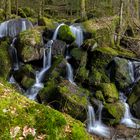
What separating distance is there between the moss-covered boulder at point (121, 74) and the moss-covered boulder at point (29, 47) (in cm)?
393

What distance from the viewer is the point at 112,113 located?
12.5m

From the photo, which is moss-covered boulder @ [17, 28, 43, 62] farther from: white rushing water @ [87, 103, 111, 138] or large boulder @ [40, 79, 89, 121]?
white rushing water @ [87, 103, 111, 138]

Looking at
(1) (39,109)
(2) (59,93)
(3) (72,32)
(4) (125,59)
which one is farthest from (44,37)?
(1) (39,109)

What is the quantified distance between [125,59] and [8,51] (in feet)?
20.7

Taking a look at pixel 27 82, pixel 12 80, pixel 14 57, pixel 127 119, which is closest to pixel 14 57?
pixel 14 57

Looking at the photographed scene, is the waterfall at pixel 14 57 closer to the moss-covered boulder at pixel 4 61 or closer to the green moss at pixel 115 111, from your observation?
the moss-covered boulder at pixel 4 61

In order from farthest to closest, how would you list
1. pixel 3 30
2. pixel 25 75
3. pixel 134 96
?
pixel 3 30 → pixel 25 75 → pixel 134 96

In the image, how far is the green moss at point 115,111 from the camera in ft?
40.8

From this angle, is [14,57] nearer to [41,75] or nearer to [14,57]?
[14,57]

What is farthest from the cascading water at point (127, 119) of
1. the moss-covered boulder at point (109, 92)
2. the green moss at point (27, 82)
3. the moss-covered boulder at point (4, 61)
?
the moss-covered boulder at point (4, 61)

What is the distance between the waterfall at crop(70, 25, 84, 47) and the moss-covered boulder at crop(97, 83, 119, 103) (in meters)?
4.18

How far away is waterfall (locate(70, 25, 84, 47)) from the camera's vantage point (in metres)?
17.8

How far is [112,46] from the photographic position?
18078 millimetres

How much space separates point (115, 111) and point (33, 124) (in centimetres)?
967
